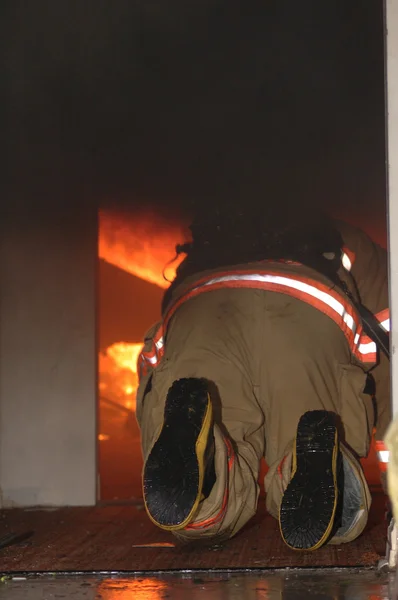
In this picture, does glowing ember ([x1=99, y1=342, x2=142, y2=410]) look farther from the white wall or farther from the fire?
the white wall

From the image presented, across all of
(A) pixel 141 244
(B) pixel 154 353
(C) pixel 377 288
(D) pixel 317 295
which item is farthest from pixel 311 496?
(A) pixel 141 244

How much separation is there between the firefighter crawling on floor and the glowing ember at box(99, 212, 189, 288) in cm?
65

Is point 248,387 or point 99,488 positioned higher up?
point 248,387

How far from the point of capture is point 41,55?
12.5 ft

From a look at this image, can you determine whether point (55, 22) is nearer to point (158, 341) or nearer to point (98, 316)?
point (98, 316)

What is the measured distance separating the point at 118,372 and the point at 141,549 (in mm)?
1200

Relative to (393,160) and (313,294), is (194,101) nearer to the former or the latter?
(313,294)

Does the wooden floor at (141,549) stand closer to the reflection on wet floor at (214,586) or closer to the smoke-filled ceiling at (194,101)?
the reflection on wet floor at (214,586)

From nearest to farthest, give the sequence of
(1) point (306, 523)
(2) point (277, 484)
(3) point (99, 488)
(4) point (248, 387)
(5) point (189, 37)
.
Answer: (1) point (306, 523) → (2) point (277, 484) → (4) point (248, 387) → (3) point (99, 488) → (5) point (189, 37)

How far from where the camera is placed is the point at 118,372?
376 cm

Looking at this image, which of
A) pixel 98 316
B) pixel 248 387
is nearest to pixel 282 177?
pixel 98 316

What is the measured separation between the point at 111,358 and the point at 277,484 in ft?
4.31

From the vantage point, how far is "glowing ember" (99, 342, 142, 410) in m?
3.74

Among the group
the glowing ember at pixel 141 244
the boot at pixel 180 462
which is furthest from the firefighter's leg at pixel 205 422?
the glowing ember at pixel 141 244
